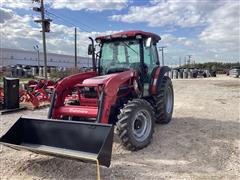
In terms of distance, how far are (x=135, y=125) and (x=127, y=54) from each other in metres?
1.89

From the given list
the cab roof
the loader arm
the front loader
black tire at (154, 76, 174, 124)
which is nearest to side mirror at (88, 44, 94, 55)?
the front loader

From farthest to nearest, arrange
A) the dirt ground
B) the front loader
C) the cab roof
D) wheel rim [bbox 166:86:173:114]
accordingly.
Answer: wheel rim [bbox 166:86:173:114], the cab roof, the front loader, the dirt ground

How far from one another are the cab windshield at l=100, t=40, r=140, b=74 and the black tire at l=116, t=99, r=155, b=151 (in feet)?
4.38

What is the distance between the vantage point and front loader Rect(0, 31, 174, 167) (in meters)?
4.61

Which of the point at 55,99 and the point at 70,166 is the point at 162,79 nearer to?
the point at 55,99

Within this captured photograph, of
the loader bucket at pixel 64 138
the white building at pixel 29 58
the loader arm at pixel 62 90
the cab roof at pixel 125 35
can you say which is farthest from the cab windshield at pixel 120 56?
the white building at pixel 29 58

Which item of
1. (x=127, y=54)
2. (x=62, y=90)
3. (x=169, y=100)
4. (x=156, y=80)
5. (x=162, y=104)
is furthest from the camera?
(x=169, y=100)

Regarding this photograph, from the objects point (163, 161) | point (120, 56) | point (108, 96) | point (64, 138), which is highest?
point (120, 56)

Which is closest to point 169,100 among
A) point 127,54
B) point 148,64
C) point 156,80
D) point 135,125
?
point 156,80

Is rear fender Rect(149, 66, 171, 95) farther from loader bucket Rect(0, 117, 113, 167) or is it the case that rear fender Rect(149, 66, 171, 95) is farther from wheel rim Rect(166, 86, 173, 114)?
loader bucket Rect(0, 117, 113, 167)

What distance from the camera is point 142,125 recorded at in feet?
19.3

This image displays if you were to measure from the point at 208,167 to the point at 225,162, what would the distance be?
455 mm

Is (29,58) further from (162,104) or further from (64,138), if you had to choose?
(64,138)

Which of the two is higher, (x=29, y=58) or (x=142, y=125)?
(x=29, y=58)
